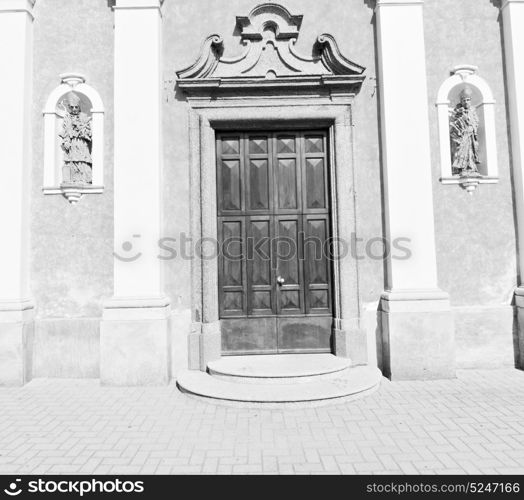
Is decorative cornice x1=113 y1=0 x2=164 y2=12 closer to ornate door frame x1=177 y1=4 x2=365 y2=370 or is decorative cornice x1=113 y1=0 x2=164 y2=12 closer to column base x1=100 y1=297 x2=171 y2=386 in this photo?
ornate door frame x1=177 y1=4 x2=365 y2=370

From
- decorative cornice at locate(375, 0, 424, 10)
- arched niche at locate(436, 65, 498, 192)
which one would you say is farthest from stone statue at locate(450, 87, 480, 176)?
decorative cornice at locate(375, 0, 424, 10)

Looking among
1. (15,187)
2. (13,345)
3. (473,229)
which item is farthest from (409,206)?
(13,345)

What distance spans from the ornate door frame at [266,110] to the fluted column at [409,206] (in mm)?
465

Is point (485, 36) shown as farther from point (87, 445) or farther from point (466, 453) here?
point (87, 445)

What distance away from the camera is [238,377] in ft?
15.7

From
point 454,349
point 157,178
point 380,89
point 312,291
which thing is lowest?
point 454,349

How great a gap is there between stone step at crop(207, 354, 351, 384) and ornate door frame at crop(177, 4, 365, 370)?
305mm

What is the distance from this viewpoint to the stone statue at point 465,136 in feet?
18.2

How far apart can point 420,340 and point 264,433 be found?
252cm

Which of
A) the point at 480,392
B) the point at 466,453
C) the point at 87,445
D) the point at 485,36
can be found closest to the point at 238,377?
the point at 87,445

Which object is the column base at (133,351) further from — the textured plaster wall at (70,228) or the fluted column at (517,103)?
the fluted column at (517,103)

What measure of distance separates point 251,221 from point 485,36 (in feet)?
13.7

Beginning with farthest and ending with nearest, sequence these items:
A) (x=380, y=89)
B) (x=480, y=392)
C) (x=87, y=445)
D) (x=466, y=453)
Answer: (x=380, y=89) < (x=480, y=392) < (x=87, y=445) < (x=466, y=453)

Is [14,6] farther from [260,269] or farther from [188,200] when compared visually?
[260,269]
